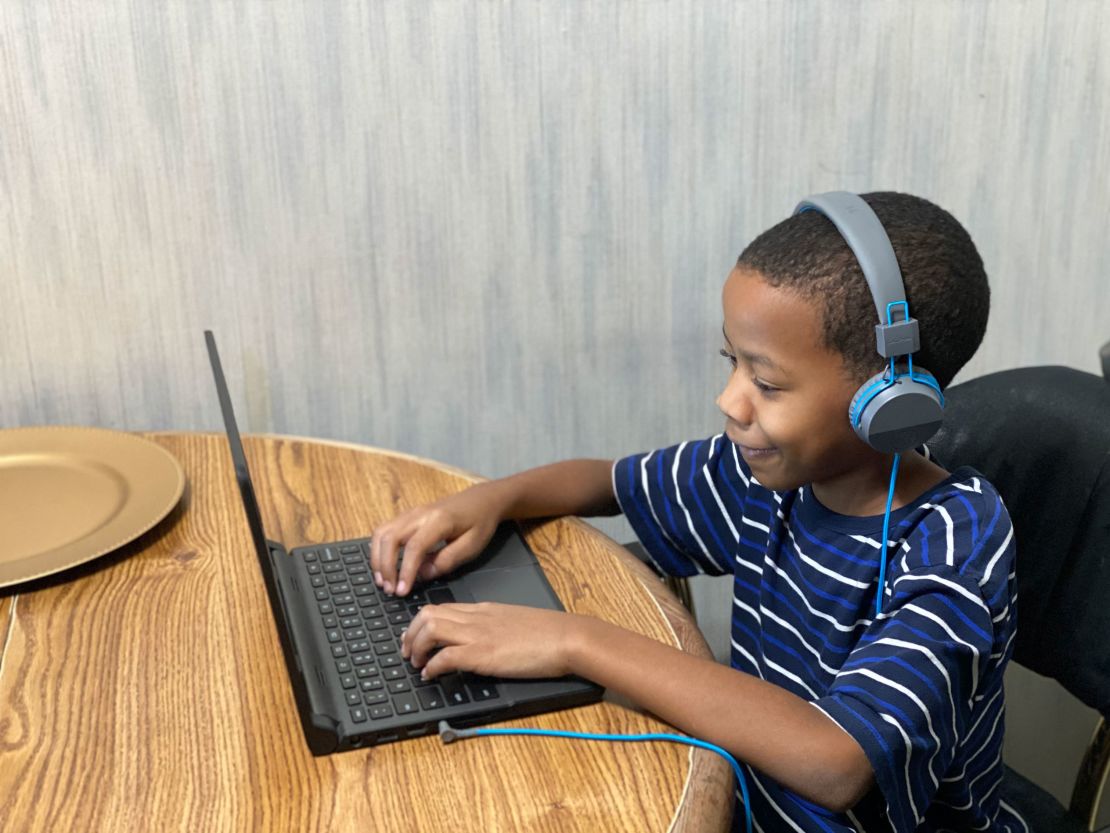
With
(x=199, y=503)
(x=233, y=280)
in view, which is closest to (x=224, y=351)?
(x=233, y=280)

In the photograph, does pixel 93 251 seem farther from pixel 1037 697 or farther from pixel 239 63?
pixel 1037 697

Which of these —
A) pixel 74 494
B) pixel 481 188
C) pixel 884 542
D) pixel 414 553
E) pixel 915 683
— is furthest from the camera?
pixel 481 188

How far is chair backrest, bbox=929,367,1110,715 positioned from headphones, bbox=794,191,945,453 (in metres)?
0.25

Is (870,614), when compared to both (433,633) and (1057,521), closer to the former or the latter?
(1057,521)

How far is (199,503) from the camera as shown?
4.00 feet

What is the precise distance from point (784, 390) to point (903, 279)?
128 millimetres

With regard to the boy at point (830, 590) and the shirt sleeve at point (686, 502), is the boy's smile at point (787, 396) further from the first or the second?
the shirt sleeve at point (686, 502)

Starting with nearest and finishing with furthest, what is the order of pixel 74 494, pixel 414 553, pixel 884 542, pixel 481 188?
pixel 884 542, pixel 414 553, pixel 74 494, pixel 481 188

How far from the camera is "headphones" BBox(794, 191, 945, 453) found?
880mm

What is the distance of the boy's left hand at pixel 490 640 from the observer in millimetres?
887

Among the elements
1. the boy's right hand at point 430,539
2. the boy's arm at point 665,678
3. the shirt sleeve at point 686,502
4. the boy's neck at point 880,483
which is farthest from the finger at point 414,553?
the boy's neck at point 880,483

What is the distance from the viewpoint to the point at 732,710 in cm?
84

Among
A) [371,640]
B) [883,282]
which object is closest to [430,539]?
[371,640]

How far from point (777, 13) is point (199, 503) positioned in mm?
978
